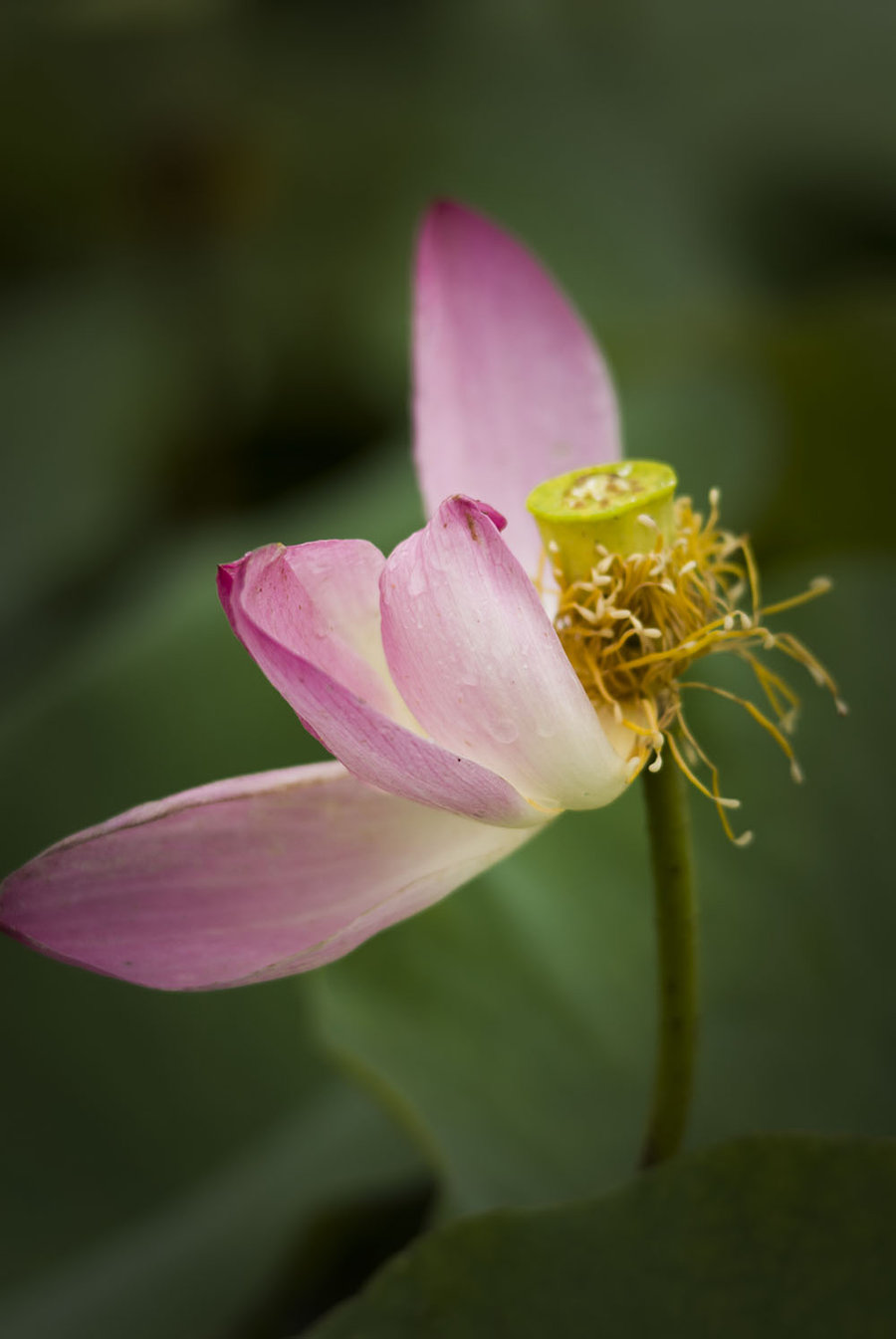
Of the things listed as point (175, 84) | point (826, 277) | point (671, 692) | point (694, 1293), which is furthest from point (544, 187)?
point (694, 1293)

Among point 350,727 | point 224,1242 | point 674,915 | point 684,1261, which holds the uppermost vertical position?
point 350,727

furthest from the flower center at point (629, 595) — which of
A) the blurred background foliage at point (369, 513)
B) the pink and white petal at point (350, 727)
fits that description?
the blurred background foliage at point (369, 513)

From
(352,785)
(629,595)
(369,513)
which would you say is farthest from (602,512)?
(369,513)

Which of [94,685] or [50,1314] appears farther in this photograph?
[94,685]

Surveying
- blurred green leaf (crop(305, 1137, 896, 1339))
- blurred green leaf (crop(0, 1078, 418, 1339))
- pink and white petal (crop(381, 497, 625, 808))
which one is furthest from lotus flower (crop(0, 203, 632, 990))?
blurred green leaf (crop(0, 1078, 418, 1339))

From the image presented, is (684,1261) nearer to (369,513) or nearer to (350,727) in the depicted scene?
(350,727)

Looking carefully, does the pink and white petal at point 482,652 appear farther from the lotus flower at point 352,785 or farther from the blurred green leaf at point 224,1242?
the blurred green leaf at point 224,1242

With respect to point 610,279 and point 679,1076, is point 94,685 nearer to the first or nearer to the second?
point 679,1076
